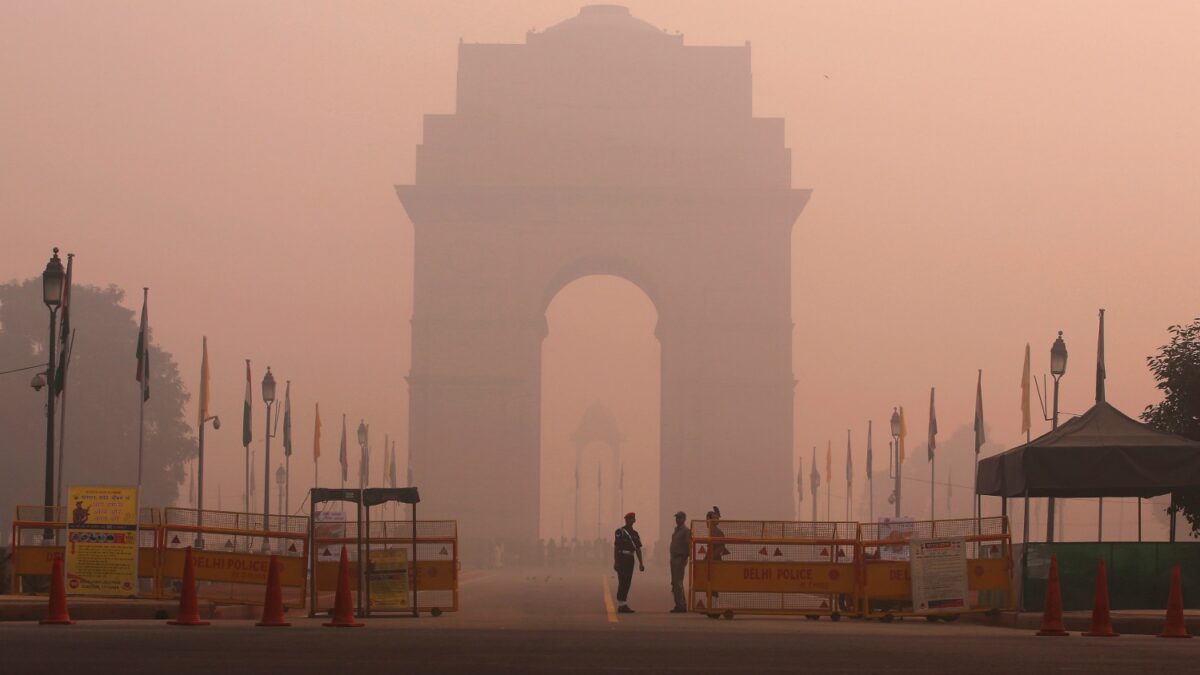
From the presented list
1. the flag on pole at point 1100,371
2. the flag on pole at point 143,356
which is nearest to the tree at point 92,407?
the flag on pole at point 143,356

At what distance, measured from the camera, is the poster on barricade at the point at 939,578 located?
24.2m

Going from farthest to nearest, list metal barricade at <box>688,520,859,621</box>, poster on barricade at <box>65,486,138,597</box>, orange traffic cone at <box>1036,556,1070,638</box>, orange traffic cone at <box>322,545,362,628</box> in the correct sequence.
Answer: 1. metal barricade at <box>688,520,859,621</box>
2. poster on barricade at <box>65,486,138,597</box>
3. orange traffic cone at <box>1036,556,1070,638</box>
4. orange traffic cone at <box>322,545,362,628</box>

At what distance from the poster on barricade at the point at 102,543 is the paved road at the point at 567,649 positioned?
96.9 inches

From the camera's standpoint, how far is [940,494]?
17600 centimetres

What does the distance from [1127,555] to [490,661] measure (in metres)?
11.7

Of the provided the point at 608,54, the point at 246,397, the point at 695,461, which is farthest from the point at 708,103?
the point at 246,397

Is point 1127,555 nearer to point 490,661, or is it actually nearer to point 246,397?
point 490,661

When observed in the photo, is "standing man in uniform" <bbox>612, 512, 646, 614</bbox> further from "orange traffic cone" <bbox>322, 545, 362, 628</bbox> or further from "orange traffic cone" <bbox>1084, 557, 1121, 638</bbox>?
"orange traffic cone" <bbox>1084, 557, 1121, 638</bbox>

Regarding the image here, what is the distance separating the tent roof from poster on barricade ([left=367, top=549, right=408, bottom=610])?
717 centimetres

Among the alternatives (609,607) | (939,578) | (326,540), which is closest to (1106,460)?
(939,578)

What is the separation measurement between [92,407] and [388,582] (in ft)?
168

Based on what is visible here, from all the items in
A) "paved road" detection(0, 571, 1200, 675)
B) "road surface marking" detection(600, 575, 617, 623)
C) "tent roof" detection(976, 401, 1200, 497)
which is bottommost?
"road surface marking" detection(600, 575, 617, 623)

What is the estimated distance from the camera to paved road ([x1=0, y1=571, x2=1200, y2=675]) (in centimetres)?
1434

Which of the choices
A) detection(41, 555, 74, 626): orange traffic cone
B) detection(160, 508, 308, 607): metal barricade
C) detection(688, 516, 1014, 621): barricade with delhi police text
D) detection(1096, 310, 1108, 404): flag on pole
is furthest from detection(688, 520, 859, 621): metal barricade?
detection(1096, 310, 1108, 404): flag on pole
